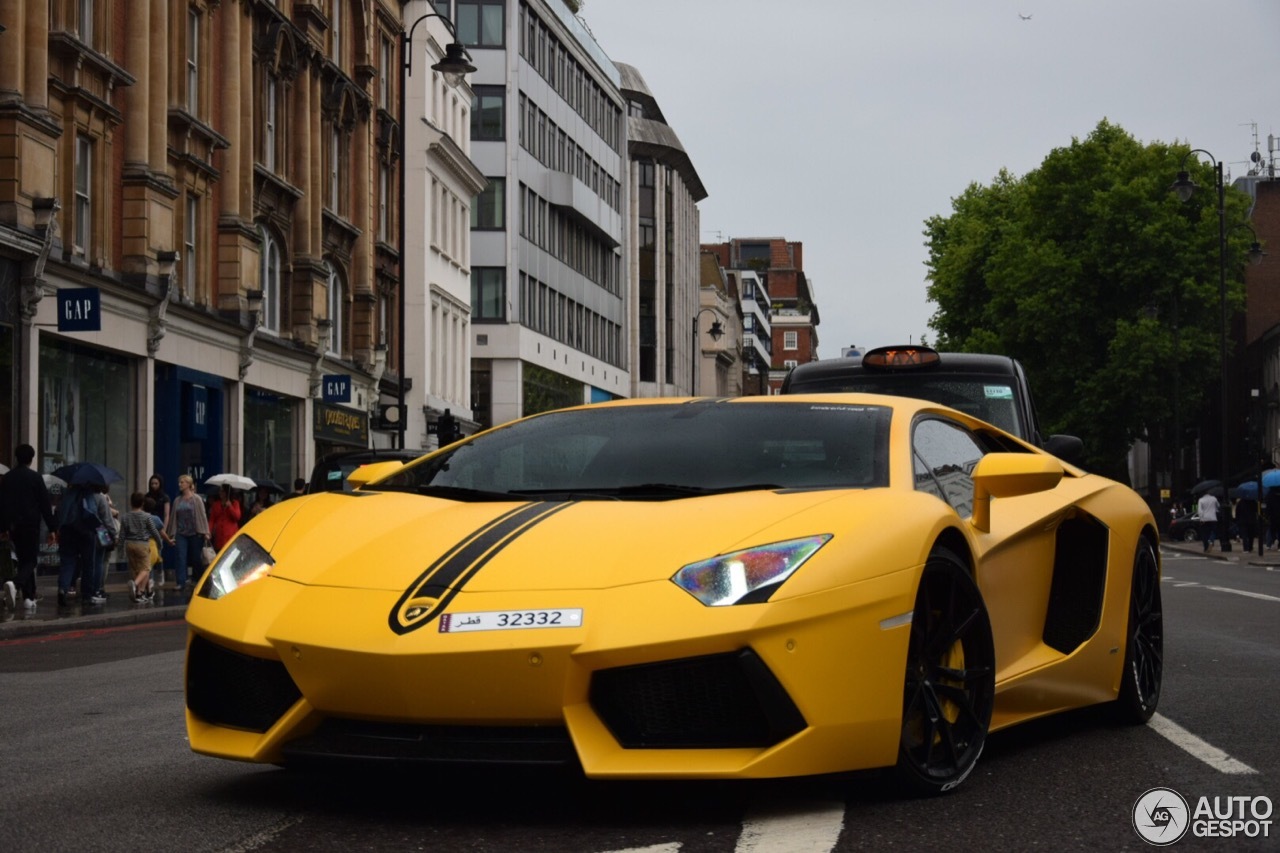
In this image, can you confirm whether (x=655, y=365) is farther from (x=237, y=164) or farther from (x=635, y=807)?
(x=635, y=807)

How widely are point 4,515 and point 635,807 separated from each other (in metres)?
16.4

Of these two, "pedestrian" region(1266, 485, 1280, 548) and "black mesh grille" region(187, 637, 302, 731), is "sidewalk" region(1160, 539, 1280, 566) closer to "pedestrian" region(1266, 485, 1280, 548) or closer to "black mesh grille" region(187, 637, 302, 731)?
"pedestrian" region(1266, 485, 1280, 548)

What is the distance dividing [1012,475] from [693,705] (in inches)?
63.8

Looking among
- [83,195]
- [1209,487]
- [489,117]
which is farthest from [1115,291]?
[83,195]

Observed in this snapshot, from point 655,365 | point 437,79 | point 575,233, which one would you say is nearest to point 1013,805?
point 437,79

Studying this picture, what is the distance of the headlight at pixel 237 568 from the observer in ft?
18.9

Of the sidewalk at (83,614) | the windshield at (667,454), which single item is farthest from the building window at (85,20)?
the windshield at (667,454)

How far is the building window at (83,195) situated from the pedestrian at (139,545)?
6.64 meters

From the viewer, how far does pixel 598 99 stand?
284 ft

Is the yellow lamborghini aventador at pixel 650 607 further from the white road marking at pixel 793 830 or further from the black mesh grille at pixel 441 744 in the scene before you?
the white road marking at pixel 793 830

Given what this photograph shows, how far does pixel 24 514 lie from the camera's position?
67.4 feet

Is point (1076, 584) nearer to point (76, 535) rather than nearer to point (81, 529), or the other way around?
point (81, 529)

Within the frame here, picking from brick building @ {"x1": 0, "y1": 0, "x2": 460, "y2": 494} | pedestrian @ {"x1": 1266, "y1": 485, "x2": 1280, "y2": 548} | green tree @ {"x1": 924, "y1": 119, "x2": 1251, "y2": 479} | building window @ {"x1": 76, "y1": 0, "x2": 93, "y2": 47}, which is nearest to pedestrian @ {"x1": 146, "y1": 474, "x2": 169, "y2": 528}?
brick building @ {"x1": 0, "y1": 0, "x2": 460, "y2": 494}

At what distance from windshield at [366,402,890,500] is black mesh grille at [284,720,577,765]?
3.48 feet
